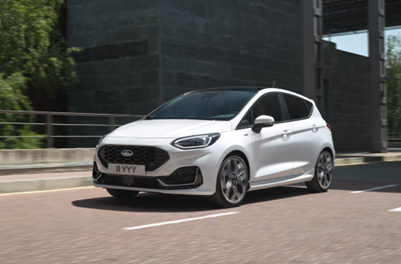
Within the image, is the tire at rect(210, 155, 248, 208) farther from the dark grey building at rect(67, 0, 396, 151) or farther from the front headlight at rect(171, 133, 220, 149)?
the dark grey building at rect(67, 0, 396, 151)

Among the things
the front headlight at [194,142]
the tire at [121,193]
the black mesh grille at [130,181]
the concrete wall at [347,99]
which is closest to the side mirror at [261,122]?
the front headlight at [194,142]

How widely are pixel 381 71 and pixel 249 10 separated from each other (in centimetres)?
897

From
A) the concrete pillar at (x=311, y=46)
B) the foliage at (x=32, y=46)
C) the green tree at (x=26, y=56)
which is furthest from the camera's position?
the concrete pillar at (x=311, y=46)

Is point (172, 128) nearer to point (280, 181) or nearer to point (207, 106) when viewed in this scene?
point (207, 106)

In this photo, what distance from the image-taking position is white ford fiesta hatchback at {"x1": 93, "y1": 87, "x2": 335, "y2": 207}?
7.06 m

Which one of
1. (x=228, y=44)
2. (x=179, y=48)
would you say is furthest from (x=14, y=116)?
(x=228, y=44)

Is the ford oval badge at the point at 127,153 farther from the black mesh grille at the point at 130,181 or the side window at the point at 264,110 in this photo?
the side window at the point at 264,110

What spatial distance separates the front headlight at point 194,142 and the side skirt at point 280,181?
108 cm

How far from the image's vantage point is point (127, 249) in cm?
488

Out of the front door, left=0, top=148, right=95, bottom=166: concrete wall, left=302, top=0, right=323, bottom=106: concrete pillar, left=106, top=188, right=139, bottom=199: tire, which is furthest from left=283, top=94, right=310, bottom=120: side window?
left=302, top=0, right=323, bottom=106: concrete pillar

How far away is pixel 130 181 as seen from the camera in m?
7.25

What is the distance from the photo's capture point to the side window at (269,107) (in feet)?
27.2

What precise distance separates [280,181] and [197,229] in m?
2.91

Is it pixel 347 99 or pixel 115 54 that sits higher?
pixel 115 54
